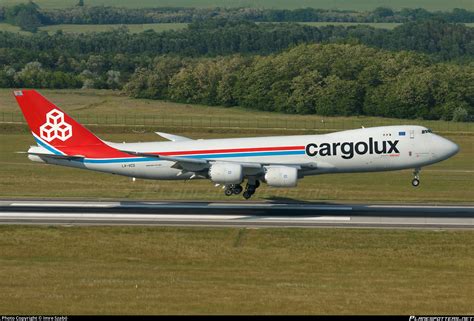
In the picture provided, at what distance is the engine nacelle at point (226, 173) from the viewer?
6125cm

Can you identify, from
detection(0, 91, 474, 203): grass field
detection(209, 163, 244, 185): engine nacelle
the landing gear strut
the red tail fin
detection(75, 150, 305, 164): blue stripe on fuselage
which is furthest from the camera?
detection(0, 91, 474, 203): grass field

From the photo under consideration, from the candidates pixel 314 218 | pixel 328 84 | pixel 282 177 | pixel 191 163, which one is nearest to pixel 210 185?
pixel 191 163

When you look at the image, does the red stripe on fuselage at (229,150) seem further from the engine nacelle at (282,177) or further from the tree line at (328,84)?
A: the tree line at (328,84)

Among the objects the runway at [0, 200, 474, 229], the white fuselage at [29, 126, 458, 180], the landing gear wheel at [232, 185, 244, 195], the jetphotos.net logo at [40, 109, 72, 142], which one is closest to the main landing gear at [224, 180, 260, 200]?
the landing gear wheel at [232, 185, 244, 195]

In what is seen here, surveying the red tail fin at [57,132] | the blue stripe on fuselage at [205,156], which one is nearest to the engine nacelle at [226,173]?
the blue stripe on fuselage at [205,156]

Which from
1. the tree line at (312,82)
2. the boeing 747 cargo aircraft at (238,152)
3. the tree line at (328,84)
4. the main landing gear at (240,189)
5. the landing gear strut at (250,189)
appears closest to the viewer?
the boeing 747 cargo aircraft at (238,152)

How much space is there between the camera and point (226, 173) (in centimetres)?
6122

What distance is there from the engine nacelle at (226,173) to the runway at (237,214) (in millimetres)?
2020

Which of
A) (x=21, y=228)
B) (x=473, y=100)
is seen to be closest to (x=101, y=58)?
(x=473, y=100)

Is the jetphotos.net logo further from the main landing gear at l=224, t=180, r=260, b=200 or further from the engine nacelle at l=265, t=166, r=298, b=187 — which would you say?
the engine nacelle at l=265, t=166, r=298, b=187

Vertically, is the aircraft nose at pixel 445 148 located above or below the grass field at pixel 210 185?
above

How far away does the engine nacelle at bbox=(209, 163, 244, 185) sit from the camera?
2411 inches

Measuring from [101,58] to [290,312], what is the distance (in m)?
163

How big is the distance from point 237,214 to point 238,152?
5.05 metres
